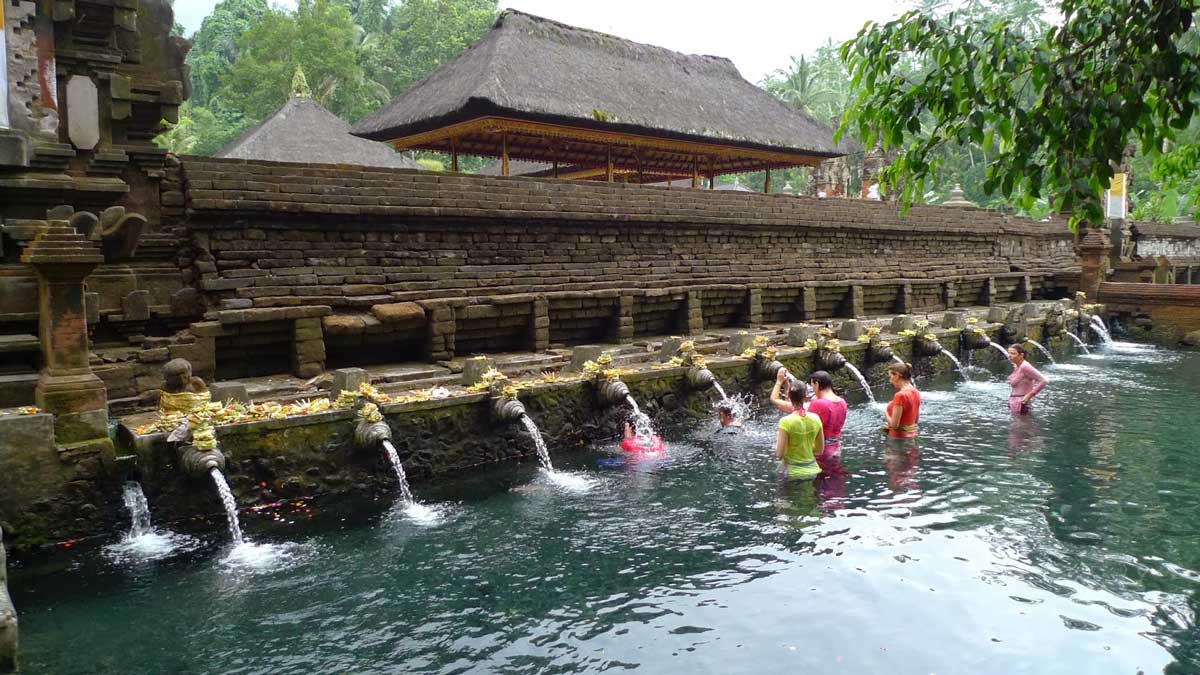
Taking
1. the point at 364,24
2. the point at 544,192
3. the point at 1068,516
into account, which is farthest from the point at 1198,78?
the point at 364,24

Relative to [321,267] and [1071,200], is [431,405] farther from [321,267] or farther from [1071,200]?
[1071,200]

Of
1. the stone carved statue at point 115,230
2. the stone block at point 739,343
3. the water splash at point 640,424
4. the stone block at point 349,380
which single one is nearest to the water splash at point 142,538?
the stone block at point 349,380

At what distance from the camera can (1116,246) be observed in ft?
78.5

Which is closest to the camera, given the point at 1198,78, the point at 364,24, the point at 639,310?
the point at 1198,78

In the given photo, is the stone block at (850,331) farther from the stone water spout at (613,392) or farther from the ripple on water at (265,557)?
the ripple on water at (265,557)

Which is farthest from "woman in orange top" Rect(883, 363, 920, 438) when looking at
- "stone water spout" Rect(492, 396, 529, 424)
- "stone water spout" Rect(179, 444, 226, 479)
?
"stone water spout" Rect(179, 444, 226, 479)

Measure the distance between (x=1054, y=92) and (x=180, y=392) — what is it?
7363mm

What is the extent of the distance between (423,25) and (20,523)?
33.8 m

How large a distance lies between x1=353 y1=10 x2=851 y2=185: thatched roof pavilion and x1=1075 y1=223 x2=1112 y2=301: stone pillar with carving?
8149 mm

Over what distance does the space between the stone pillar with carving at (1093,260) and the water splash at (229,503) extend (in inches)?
863

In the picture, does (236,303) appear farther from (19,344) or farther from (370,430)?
(370,430)

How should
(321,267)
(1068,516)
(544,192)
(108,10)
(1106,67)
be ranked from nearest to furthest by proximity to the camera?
(1106,67) → (1068,516) → (108,10) → (321,267) → (544,192)

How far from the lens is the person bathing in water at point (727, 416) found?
10.7 metres

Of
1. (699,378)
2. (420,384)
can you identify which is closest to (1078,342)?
(699,378)
